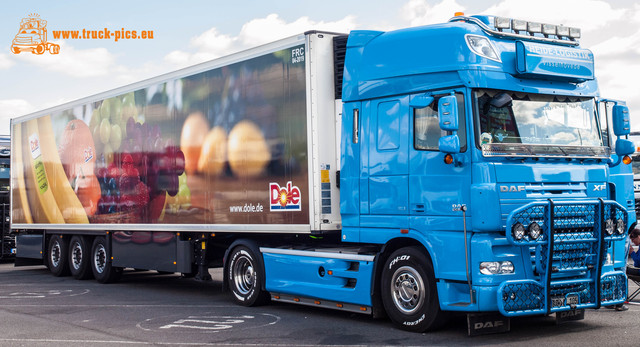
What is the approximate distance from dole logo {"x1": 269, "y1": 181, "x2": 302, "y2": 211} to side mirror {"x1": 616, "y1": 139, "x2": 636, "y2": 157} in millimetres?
4200

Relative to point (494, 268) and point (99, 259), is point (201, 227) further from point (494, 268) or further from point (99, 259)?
point (494, 268)

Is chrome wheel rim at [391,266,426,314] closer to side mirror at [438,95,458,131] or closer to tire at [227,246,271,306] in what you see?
side mirror at [438,95,458,131]

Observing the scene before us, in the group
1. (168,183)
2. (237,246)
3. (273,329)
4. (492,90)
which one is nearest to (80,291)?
(168,183)

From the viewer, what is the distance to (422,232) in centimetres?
959

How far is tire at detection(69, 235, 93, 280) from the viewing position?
17594 millimetres

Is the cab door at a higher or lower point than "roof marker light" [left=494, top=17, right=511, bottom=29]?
lower

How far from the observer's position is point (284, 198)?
11656 mm

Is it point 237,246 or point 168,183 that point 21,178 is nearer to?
point 168,183

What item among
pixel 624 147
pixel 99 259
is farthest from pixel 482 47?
pixel 99 259

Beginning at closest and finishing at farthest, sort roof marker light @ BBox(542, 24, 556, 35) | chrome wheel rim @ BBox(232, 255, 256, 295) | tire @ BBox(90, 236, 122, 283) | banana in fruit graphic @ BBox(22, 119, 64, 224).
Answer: roof marker light @ BBox(542, 24, 556, 35) < chrome wheel rim @ BBox(232, 255, 256, 295) < tire @ BBox(90, 236, 122, 283) < banana in fruit graphic @ BBox(22, 119, 64, 224)

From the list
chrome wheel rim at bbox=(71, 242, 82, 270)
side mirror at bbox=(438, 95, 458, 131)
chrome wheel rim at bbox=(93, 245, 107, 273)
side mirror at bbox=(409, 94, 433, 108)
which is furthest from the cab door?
chrome wheel rim at bbox=(71, 242, 82, 270)

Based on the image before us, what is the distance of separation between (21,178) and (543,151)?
14.8 meters

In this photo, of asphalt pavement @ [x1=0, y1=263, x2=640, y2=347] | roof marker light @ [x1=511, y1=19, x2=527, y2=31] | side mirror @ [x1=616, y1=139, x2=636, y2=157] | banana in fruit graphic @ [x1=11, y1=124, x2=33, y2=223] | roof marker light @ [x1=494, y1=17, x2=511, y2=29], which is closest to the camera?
asphalt pavement @ [x1=0, y1=263, x2=640, y2=347]

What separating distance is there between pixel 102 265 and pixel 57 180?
254 cm
